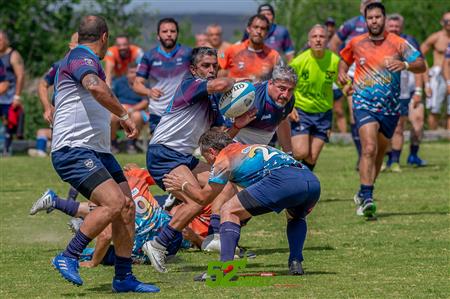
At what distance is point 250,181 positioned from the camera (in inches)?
395

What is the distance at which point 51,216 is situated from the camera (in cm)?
1498

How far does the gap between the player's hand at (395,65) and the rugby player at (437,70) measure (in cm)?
838

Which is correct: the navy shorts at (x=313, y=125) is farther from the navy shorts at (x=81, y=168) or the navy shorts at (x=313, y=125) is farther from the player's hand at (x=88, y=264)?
the navy shorts at (x=81, y=168)

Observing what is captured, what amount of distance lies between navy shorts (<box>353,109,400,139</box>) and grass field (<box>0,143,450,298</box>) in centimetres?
95

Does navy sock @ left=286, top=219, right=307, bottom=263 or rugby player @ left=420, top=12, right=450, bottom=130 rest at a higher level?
navy sock @ left=286, top=219, right=307, bottom=263

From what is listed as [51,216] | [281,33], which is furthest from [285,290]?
[281,33]

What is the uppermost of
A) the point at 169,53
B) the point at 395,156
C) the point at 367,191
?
the point at 169,53

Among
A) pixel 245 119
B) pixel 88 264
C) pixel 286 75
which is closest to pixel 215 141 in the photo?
pixel 286 75

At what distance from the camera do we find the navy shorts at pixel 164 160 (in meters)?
11.4

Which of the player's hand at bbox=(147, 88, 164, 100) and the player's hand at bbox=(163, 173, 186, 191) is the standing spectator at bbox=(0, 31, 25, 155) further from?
the player's hand at bbox=(163, 173, 186, 191)

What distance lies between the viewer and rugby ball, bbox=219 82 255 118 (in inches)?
434

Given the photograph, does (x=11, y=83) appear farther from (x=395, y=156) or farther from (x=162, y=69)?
(x=395, y=156)

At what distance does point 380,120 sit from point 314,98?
1.76 meters

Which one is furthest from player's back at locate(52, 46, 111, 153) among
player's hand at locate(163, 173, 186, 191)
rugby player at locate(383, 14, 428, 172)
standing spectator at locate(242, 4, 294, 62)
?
rugby player at locate(383, 14, 428, 172)
